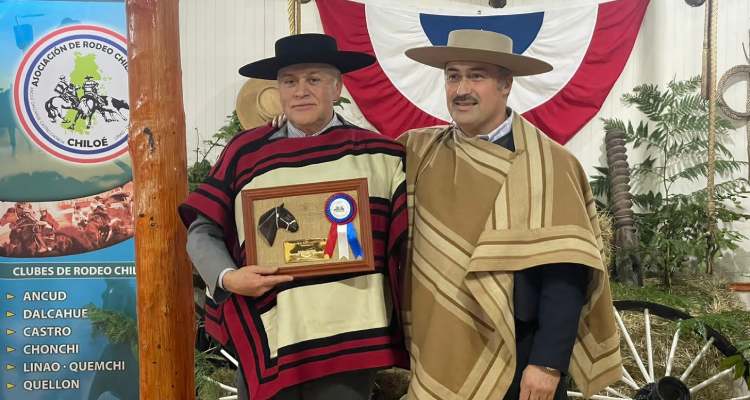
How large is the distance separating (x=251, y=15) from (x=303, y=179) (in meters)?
4.17

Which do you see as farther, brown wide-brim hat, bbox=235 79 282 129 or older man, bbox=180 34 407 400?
brown wide-brim hat, bbox=235 79 282 129

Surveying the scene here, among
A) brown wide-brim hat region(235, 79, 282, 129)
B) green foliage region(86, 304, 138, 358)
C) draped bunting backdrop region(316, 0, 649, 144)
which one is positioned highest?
draped bunting backdrop region(316, 0, 649, 144)

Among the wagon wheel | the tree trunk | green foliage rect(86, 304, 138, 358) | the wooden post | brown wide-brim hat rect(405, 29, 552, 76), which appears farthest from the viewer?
the tree trunk

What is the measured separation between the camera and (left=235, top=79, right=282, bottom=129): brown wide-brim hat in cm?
476

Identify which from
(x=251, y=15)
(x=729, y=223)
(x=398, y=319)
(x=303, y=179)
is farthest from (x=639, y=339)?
(x=251, y=15)

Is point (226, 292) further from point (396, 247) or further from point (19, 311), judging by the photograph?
point (19, 311)

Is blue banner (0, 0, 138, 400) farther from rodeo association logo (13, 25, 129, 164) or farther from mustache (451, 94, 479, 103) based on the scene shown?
mustache (451, 94, 479, 103)

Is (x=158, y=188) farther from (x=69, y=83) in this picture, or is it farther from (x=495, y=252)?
(x=69, y=83)

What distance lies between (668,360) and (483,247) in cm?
217

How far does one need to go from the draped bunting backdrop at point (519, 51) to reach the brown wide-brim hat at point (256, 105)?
2.60 feet

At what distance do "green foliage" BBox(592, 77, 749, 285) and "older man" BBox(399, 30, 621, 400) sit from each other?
3.21 metres

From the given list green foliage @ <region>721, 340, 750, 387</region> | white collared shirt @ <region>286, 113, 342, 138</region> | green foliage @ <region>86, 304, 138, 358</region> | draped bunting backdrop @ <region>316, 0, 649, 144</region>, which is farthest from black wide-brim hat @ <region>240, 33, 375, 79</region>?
draped bunting backdrop @ <region>316, 0, 649, 144</region>

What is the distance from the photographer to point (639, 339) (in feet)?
12.7

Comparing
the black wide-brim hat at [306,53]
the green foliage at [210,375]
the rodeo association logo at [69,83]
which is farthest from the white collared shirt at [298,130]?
the green foliage at [210,375]
